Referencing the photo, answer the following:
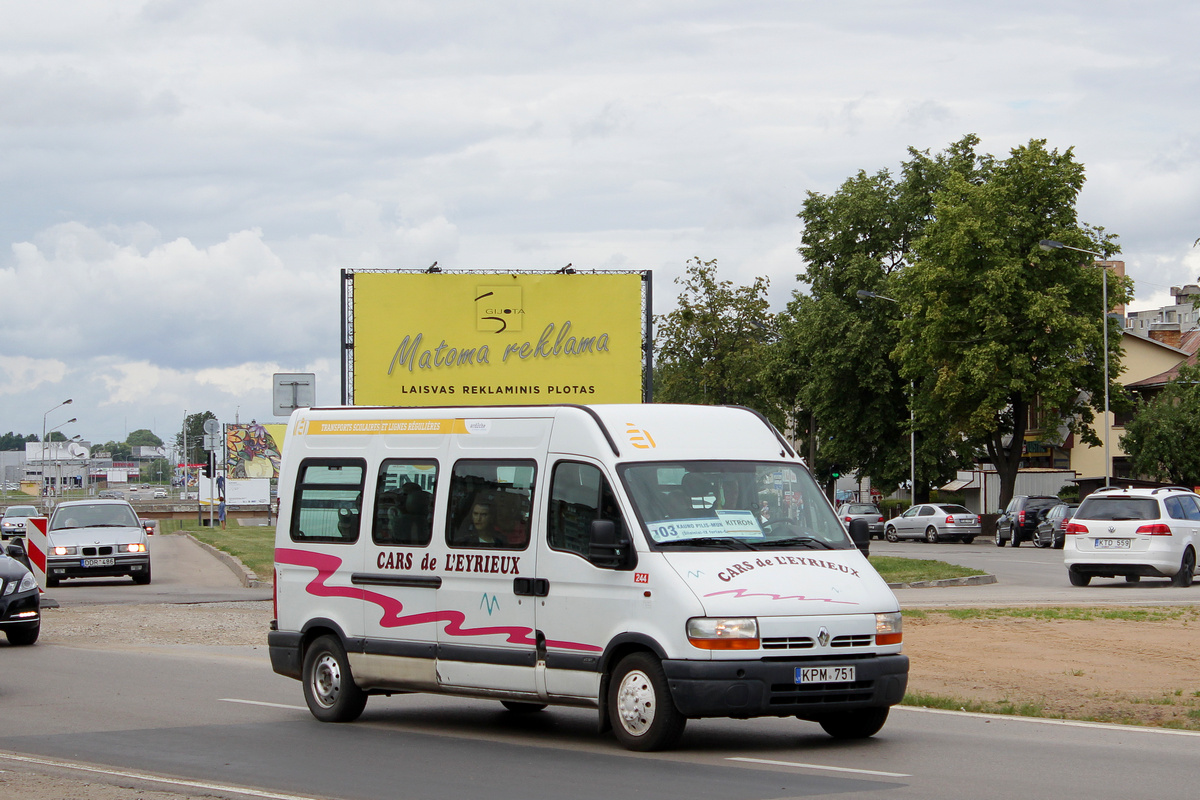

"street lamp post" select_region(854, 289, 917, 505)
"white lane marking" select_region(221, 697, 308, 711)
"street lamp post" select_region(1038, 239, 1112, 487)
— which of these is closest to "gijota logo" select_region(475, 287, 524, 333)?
"white lane marking" select_region(221, 697, 308, 711)

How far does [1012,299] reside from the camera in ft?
178

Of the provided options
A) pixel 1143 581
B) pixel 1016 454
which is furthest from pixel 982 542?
pixel 1143 581

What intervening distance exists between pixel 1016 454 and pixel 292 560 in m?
49.0

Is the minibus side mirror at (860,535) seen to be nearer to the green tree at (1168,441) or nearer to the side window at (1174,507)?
the side window at (1174,507)

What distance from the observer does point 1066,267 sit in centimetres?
5412

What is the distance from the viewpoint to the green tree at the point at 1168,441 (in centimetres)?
5597

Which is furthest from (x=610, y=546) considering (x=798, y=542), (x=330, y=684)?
(x=330, y=684)

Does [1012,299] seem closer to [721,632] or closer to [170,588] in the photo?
[170,588]

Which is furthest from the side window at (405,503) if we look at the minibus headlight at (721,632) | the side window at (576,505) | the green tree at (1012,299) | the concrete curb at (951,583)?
the green tree at (1012,299)

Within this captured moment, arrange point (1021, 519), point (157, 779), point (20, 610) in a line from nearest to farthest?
point (157, 779)
point (20, 610)
point (1021, 519)

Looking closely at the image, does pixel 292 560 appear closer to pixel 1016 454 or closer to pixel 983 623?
pixel 983 623

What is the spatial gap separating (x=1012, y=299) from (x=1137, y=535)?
29.9 metres

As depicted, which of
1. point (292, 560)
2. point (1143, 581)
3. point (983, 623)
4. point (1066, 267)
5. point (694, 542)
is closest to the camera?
point (694, 542)

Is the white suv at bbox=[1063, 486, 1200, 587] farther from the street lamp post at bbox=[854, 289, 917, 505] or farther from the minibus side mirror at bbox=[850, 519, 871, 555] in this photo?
the street lamp post at bbox=[854, 289, 917, 505]
